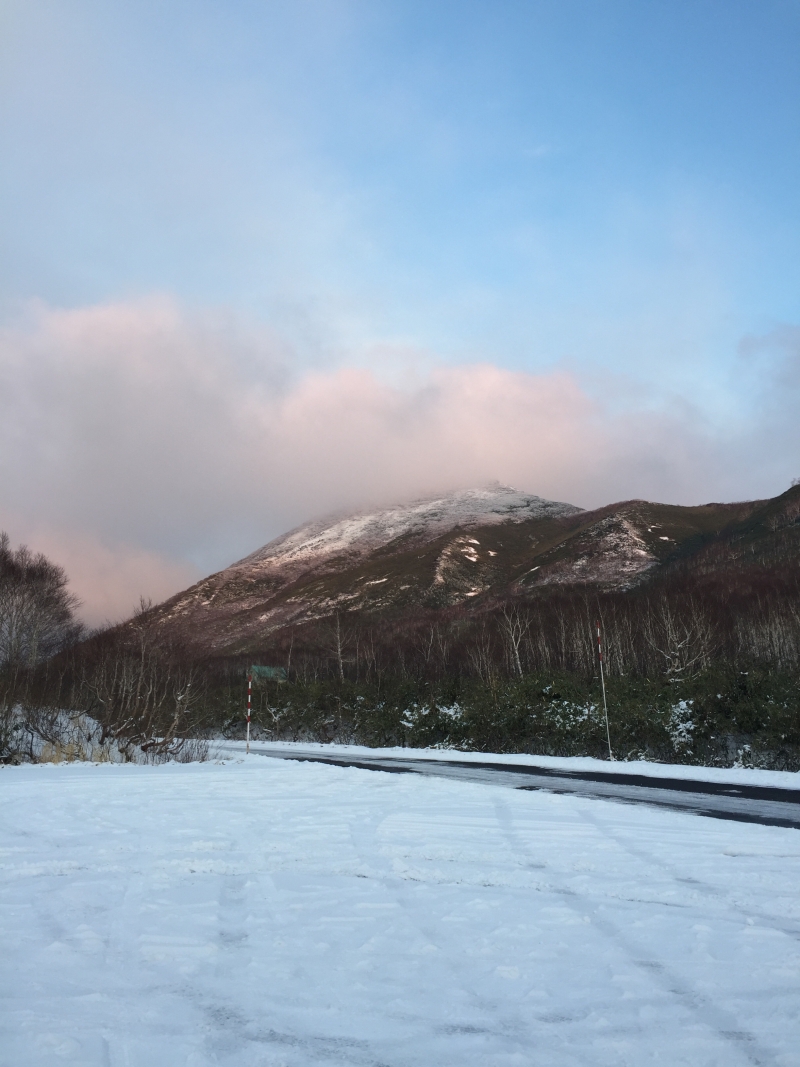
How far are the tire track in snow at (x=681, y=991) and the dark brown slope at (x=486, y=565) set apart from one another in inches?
2516

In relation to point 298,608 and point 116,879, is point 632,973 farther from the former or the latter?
point 298,608

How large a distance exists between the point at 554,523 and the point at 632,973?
186 m

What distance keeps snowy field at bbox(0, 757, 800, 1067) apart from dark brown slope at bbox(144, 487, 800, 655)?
62.8m

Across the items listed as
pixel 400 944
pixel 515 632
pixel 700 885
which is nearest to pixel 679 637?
pixel 515 632

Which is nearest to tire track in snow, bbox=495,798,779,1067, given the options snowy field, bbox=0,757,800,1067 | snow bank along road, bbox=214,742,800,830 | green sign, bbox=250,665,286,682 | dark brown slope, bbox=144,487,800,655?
snowy field, bbox=0,757,800,1067

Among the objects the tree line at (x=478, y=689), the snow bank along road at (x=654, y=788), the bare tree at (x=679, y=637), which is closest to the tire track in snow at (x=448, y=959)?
the snow bank along road at (x=654, y=788)

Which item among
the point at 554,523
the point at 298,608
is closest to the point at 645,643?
the point at 298,608

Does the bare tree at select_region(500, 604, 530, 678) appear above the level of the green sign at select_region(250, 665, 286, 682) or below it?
above

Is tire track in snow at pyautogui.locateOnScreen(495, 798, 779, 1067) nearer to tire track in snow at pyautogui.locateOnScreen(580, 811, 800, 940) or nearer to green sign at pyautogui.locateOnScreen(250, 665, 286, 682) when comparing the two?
tire track in snow at pyautogui.locateOnScreen(580, 811, 800, 940)

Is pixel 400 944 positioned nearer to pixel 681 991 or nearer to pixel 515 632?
pixel 681 991

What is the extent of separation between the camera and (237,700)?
40.2 m

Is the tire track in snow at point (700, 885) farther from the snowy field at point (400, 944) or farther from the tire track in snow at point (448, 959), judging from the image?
the tire track in snow at point (448, 959)

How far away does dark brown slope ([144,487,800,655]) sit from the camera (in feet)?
311

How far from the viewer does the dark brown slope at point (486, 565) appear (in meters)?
94.8
